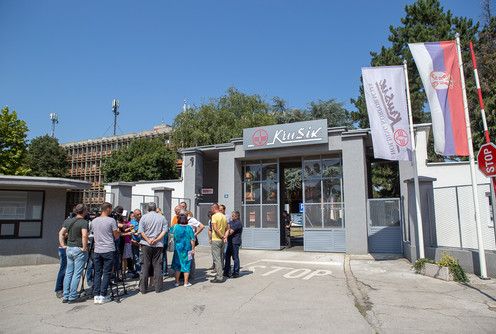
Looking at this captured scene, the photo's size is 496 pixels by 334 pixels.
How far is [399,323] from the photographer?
5105 millimetres

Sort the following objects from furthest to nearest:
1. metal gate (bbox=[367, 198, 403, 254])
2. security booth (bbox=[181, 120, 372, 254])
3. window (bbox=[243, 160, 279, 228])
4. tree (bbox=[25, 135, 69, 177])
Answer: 1. tree (bbox=[25, 135, 69, 177])
2. window (bbox=[243, 160, 279, 228])
3. security booth (bbox=[181, 120, 372, 254])
4. metal gate (bbox=[367, 198, 403, 254])

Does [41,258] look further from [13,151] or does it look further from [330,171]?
[13,151]

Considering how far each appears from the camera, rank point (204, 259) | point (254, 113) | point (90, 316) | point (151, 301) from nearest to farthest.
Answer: point (90, 316) < point (151, 301) < point (204, 259) < point (254, 113)

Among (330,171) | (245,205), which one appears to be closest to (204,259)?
(245,205)

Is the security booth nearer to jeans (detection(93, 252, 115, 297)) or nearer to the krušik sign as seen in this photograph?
the krušik sign

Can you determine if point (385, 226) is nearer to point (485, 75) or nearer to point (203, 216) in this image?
point (203, 216)

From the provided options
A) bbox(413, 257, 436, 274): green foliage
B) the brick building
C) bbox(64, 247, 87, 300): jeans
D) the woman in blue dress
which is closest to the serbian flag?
bbox(413, 257, 436, 274): green foliage

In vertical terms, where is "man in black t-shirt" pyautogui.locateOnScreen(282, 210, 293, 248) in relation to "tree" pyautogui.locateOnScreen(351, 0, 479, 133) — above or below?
below

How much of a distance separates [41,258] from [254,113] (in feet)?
83.2

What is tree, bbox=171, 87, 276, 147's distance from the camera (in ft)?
103

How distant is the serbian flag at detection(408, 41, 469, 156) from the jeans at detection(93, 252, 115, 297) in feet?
28.3

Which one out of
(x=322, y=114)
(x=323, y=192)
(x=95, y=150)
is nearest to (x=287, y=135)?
(x=323, y=192)

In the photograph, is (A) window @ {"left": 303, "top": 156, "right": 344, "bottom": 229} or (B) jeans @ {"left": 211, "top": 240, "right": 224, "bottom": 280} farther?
(A) window @ {"left": 303, "top": 156, "right": 344, "bottom": 229}

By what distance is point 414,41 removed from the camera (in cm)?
2247
